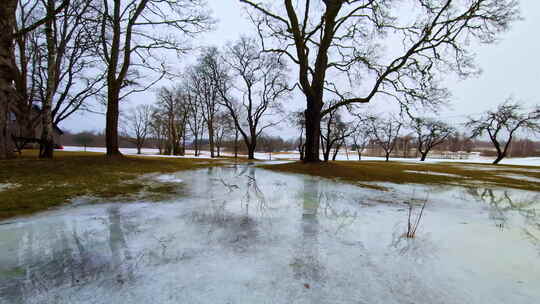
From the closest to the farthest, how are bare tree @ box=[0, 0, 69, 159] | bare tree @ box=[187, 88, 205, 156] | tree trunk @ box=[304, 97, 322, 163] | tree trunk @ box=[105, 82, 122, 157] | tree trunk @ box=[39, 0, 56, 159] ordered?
1. bare tree @ box=[0, 0, 69, 159]
2. tree trunk @ box=[39, 0, 56, 159]
3. tree trunk @ box=[105, 82, 122, 157]
4. tree trunk @ box=[304, 97, 322, 163]
5. bare tree @ box=[187, 88, 205, 156]

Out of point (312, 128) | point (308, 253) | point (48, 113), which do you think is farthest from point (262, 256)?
point (48, 113)

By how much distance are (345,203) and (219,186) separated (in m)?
2.97

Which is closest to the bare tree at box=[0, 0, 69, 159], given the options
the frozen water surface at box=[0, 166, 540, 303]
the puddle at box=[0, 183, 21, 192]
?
the puddle at box=[0, 183, 21, 192]

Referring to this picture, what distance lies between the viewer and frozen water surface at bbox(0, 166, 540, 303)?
144 cm

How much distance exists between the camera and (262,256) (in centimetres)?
193

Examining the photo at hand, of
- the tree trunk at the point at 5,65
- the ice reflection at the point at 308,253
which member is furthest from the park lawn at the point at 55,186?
the ice reflection at the point at 308,253

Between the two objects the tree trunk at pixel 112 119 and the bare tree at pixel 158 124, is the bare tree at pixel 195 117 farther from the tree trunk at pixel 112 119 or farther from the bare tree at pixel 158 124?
the tree trunk at pixel 112 119

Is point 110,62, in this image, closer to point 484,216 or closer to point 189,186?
point 189,186

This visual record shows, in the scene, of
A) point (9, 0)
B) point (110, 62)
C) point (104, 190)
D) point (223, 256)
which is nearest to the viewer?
point (223, 256)

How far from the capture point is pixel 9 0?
6086 millimetres

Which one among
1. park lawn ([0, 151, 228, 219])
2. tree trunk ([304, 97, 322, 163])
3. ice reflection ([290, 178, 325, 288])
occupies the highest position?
tree trunk ([304, 97, 322, 163])

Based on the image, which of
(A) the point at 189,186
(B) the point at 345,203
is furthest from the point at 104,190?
(B) the point at 345,203

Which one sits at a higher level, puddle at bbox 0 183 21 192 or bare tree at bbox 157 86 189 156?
bare tree at bbox 157 86 189 156

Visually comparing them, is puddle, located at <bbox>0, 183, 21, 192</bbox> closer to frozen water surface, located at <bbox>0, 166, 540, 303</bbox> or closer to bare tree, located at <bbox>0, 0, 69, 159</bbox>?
frozen water surface, located at <bbox>0, 166, 540, 303</bbox>
